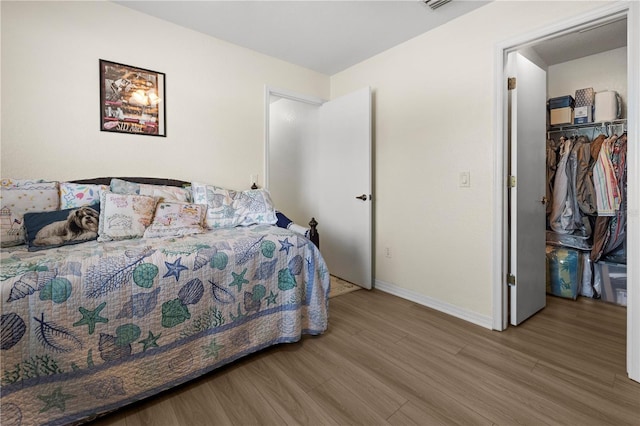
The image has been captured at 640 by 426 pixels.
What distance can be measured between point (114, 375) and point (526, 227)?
2.80 metres

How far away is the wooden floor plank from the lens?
52.2 inches

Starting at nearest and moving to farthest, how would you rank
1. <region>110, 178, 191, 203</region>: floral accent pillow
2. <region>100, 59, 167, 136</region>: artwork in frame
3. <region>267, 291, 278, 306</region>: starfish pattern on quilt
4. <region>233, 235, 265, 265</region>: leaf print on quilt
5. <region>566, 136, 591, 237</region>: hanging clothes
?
<region>233, 235, 265, 265</region>: leaf print on quilt < <region>267, 291, 278, 306</region>: starfish pattern on quilt < <region>110, 178, 191, 203</region>: floral accent pillow < <region>100, 59, 167, 136</region>: artwork in frame < <region>566, 136, 591, 237</region>: hanging clothes

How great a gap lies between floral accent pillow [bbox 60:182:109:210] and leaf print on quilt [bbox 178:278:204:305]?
40.2 inches

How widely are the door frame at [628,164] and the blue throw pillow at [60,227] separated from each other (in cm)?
271

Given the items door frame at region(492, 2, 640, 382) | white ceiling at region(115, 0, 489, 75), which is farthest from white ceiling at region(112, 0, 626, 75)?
door frame at region(492, 2, 640, 382)

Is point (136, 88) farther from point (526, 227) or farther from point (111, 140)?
point (526, 227)

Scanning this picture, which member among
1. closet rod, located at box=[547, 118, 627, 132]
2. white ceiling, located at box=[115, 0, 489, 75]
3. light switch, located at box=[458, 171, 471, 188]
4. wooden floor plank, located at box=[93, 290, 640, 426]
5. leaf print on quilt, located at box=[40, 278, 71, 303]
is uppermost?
white ceiling, located at box=[115, 0, 489, 75]

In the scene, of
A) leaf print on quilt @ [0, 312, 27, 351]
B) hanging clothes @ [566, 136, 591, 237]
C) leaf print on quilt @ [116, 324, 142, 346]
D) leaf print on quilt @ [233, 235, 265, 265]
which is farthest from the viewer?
hanging clothes @ [566, 136, 591, 237]

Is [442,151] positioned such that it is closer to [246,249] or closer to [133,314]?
[246,249]

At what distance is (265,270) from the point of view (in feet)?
5.89

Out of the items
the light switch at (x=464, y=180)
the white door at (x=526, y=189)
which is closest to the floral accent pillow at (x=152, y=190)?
the light switch at (x=464, y=180)

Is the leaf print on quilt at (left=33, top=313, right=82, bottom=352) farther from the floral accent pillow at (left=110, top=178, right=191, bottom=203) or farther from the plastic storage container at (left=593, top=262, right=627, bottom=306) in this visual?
the plastic storage container at (left=593, top=262, right=627, bottom=306)

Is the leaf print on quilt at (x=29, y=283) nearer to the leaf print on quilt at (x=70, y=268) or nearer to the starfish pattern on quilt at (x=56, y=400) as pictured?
the leaf print on quilt at (x=70, y=268)

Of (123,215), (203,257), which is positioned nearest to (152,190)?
(123,215)
